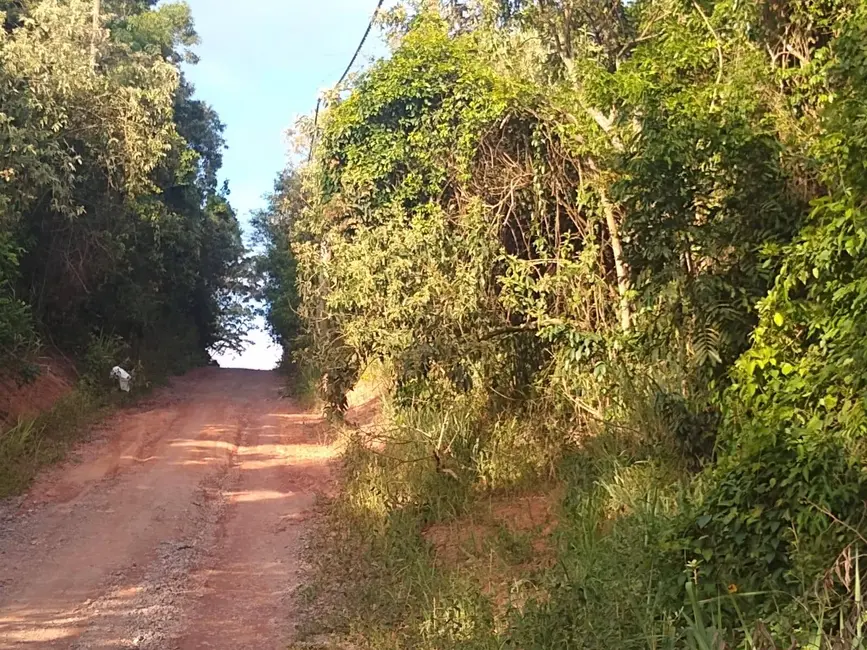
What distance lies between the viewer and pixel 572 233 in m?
10.1

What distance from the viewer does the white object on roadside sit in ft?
62.1

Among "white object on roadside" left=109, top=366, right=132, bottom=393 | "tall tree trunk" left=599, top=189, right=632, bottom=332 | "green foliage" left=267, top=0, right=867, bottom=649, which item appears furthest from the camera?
"white object on roadside" left=109, top=366, right=132, bottom=393

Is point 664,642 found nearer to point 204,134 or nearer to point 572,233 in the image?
point 572,233

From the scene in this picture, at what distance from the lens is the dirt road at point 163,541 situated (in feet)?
21.6

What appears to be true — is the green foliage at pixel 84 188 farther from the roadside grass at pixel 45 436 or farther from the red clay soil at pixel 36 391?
the roadside grass at pixel 45 436

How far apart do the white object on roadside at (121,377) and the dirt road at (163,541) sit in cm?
260

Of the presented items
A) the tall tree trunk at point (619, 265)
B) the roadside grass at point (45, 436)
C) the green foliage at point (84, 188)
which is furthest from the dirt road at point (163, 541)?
the tall tree trunk at point (619, 265)

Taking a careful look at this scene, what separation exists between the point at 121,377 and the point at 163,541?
35.8ft

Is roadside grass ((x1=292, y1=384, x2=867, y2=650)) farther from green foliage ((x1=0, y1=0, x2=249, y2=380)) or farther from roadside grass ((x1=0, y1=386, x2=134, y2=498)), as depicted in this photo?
green foliage ((x1=0, y1=0, x2=249, y2=380))

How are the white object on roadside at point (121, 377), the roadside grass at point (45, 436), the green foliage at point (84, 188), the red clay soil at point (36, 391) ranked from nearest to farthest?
the roadside grass at point (45, 436), the red clay soil at point (36, 391), the green foliage at point (84, 188), the white object on roadside at point (121, 377)

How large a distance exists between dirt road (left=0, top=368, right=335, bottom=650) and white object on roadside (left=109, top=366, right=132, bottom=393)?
2600mm

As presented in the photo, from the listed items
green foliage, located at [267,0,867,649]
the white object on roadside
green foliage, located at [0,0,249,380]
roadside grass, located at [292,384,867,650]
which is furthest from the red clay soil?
roadside grass, located at [292,384,867,650]

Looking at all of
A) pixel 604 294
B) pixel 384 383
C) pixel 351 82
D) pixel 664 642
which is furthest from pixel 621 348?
pixel 351 82

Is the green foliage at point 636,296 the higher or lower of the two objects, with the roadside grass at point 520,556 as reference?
higher
